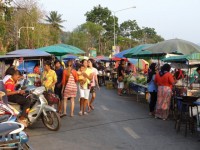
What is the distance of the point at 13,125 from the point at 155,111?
7.02m

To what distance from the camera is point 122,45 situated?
77.5 metres

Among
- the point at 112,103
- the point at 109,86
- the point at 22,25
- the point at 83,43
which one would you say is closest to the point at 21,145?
the point at 112,103

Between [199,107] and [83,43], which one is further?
[83,43]

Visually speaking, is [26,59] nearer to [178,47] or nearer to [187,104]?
[178,47]

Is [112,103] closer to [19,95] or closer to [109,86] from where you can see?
[19,95]

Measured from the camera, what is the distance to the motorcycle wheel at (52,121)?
8656 mm

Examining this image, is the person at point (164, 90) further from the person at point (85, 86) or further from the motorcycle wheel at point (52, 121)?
the motorcycle wheel at point (52, 121)

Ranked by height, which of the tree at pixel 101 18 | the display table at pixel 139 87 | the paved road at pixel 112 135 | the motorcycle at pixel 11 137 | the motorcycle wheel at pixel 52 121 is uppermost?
the tree at pixel 101 18

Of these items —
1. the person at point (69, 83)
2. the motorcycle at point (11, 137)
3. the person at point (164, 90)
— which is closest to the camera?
the motorcycle at point (11, 137)

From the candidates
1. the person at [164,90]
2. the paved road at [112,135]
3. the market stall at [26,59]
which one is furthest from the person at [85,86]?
the person at [164,90]

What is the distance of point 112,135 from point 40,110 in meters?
1.92

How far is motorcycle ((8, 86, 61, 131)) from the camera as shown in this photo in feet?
28.4

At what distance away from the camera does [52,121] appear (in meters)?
8.80

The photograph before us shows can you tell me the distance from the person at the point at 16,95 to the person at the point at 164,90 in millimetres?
4053
